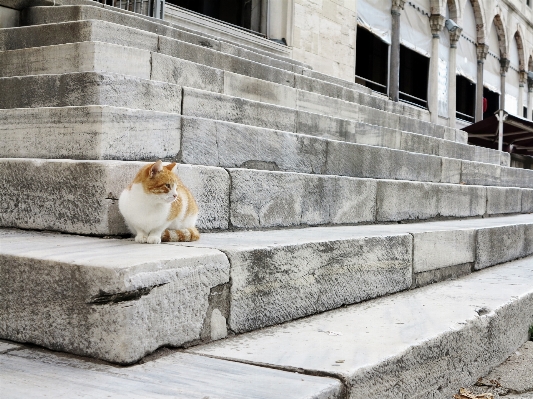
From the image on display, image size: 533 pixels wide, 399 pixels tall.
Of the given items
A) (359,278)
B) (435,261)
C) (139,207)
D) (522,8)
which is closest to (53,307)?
(139,207)

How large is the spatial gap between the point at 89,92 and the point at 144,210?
1.30 meters

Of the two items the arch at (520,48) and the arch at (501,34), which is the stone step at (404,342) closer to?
the arch at (501,34)

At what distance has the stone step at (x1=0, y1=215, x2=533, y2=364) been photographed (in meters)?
2.17

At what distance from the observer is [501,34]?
22812mm

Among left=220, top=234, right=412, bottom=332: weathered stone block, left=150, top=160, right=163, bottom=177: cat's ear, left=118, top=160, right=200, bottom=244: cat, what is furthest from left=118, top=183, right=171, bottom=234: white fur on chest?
left=220, top=234, right=412, bottom=332: weathered stone block

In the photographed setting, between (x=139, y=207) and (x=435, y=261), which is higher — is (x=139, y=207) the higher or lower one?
the higher one

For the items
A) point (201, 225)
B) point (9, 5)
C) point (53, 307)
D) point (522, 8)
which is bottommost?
point (53, 307)

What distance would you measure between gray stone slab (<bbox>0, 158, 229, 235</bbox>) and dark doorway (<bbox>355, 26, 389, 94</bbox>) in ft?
54.0

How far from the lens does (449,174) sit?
7285 millimetres

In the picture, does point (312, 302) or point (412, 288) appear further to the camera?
point (412, 288)

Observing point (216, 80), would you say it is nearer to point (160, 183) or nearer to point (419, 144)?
point (160, 183)

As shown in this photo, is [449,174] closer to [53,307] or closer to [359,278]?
[359,278]

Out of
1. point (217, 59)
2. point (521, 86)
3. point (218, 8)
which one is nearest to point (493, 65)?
point (521, 86)

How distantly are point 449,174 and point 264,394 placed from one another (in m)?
5.90
